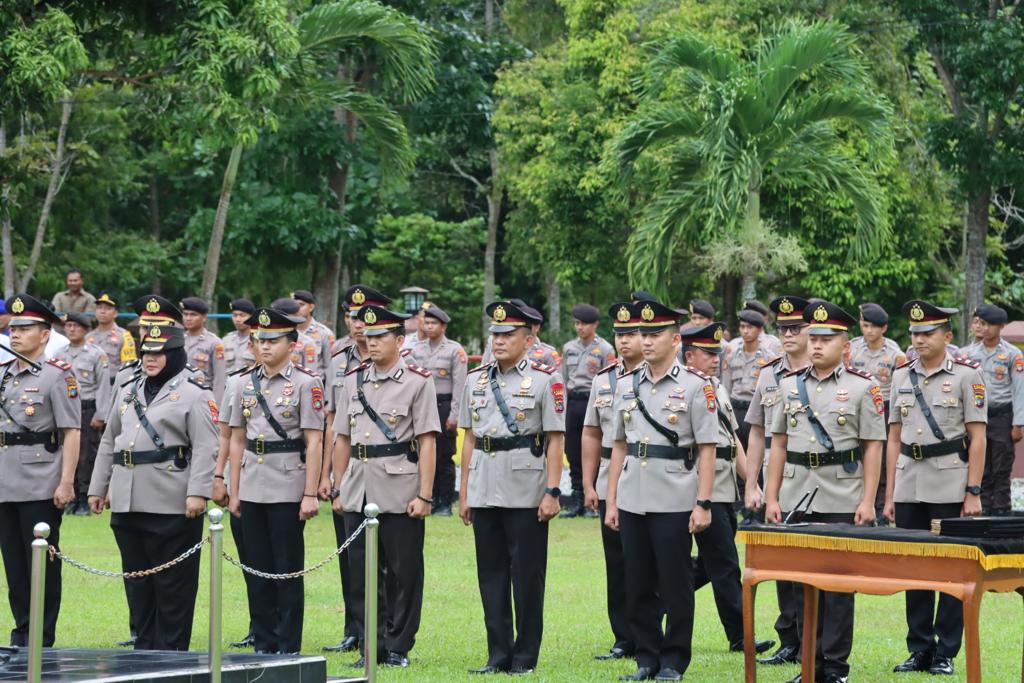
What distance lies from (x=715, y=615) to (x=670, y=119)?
13617 millimetres

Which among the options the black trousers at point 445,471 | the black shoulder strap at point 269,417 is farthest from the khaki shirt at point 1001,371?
the black shoulder strap at point 269,417

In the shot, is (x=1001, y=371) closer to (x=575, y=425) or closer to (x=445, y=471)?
(x=575, y=425)

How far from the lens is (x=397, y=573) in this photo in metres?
10.2

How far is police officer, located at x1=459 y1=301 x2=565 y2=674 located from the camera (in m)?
9.91

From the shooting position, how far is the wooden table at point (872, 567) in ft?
24.8

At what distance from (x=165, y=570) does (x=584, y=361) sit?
Answer: 27.8ft

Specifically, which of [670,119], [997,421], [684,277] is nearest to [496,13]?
[684,277]

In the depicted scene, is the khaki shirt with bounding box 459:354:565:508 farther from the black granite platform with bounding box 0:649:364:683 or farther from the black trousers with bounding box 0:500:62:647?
the black trousers with bounding box 0:500:62:647

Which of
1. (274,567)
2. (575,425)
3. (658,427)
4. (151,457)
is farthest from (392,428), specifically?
(575,425)

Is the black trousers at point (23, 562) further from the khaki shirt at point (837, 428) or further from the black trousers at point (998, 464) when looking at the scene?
the black trousers at point (998, 464)

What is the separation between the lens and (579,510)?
1895 cm

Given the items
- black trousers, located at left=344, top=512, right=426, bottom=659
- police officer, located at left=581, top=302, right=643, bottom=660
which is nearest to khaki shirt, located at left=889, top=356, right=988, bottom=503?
police officer, located at left=581, top=302, right=643, bottom=660

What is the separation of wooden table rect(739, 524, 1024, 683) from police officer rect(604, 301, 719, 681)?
882 mm

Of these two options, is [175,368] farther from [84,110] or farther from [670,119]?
[84,110]
